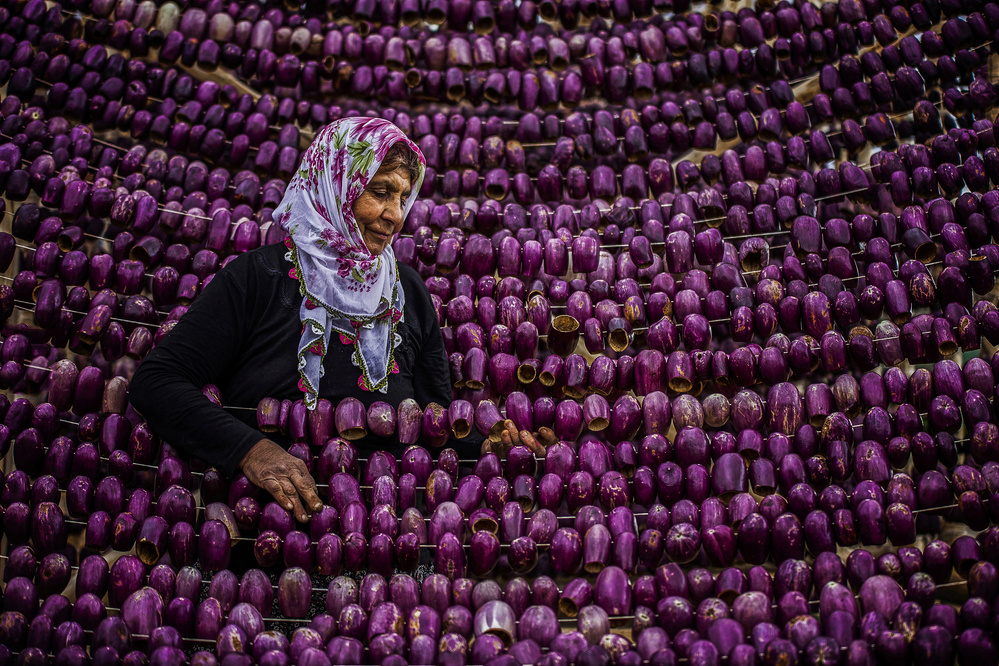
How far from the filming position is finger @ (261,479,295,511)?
51.1 inches

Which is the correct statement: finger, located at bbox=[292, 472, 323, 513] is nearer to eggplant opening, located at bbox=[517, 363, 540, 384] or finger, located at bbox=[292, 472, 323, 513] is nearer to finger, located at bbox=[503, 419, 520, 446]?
finger, located at bbox=[503, 419, 520, 446]

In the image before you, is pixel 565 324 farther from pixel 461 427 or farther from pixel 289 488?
pixel 289 488

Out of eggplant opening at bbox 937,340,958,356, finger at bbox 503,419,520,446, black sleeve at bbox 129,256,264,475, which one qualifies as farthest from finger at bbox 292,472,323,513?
eggplant opening at bbox 937,340,958,356

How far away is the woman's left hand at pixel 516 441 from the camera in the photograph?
144 cm

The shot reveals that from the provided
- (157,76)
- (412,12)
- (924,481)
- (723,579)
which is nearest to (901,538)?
(924,481)

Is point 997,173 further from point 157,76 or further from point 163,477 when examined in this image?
point 157,76

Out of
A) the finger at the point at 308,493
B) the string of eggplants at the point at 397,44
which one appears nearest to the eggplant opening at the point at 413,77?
the string of eggplants at the point at 397,44

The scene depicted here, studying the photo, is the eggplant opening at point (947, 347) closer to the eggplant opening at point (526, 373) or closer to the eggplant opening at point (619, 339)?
the eggplant opening at point (619, 339)

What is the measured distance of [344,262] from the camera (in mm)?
1595

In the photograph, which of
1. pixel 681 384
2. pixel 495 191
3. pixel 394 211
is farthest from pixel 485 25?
pixel 681 384

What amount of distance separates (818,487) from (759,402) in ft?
0.59

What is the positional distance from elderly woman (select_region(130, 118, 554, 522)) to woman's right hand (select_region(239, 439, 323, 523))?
0.25 feet

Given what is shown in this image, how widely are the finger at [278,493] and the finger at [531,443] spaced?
0.42 metres

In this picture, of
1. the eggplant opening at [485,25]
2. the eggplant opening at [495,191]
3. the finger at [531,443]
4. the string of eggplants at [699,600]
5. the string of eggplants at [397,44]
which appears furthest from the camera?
the eggplant opening at [485,25]
